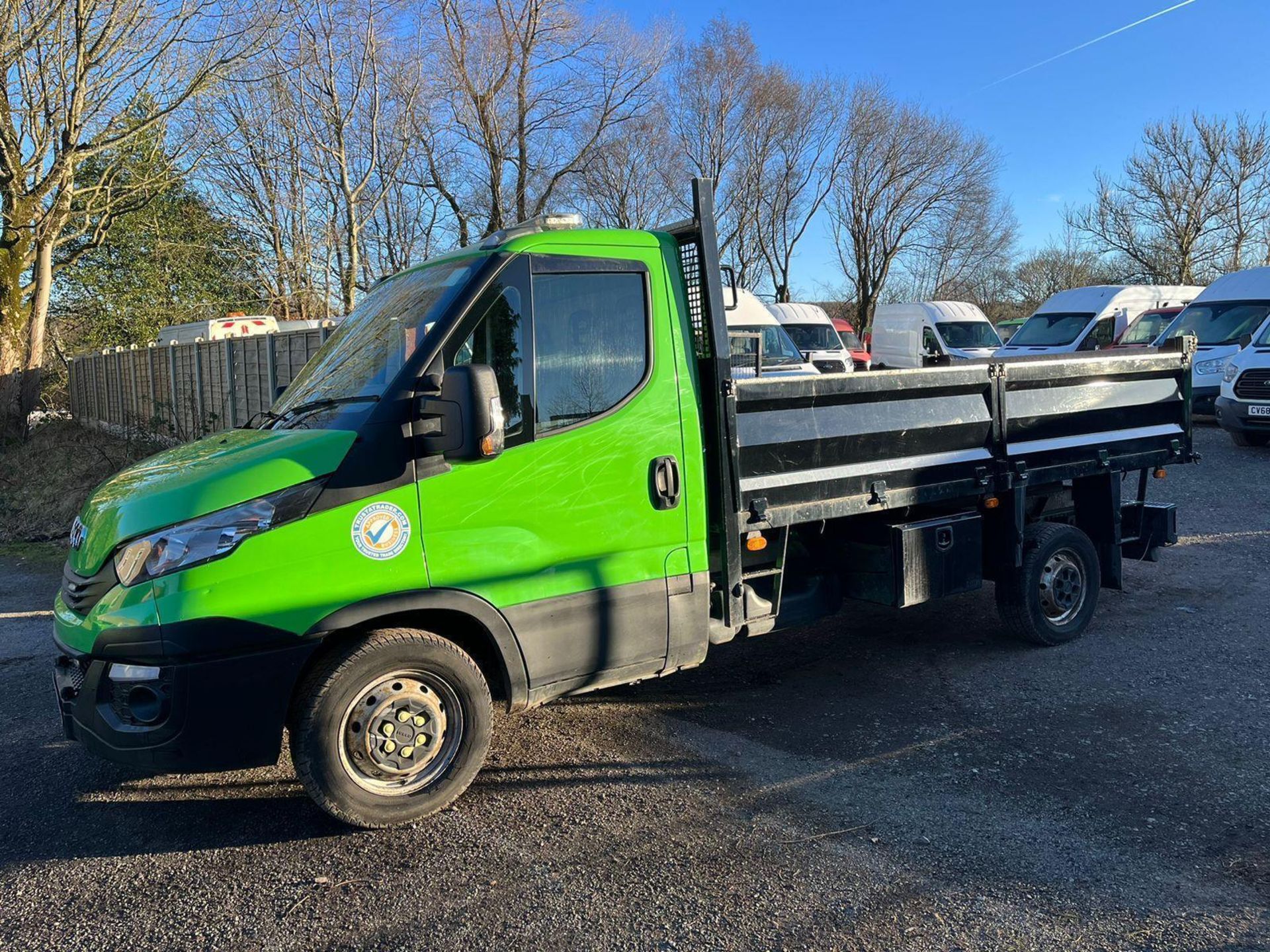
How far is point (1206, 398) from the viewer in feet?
50.9

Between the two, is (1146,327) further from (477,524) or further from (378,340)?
(477,524)

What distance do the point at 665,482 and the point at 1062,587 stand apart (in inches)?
136

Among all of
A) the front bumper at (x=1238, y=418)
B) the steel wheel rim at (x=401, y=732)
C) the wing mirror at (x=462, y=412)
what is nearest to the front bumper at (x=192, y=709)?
the steel wheel rim at (x=401, y=732)

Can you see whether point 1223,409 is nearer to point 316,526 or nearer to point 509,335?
point 509,335

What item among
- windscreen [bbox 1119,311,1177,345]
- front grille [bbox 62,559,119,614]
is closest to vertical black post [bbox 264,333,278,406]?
front grille [bbox 62,559,119,614]

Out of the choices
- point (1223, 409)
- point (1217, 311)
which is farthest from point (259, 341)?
point (1217, 311)

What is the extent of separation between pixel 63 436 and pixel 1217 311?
23.2m

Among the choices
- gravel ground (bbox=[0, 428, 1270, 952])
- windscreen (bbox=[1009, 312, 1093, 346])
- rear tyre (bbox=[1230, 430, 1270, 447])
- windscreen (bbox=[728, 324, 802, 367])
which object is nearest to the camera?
gravel ground (bbox=[0, 428, 1270, 952])

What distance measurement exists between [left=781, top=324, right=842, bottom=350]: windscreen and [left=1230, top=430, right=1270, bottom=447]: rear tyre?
10710 mm

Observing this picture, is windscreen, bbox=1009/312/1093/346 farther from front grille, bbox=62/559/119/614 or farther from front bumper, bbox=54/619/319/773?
front grille, bbox=62/559/119/614

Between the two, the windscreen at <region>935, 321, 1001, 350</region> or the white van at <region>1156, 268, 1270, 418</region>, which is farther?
the windscreen at <region>935, 321, 1001, 350</region>

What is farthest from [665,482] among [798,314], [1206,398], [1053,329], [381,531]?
[798,314]

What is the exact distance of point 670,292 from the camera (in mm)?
4531

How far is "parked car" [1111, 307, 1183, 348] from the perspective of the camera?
19375mm
